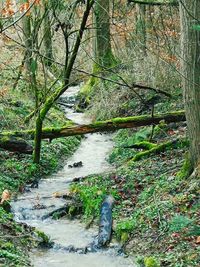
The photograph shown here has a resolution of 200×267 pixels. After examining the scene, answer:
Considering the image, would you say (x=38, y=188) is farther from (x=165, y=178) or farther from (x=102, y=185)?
(x=165, y=178)

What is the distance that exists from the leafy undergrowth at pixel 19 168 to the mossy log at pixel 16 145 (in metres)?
0.27

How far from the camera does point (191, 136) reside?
8266 millimetres

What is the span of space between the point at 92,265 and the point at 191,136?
2842mm

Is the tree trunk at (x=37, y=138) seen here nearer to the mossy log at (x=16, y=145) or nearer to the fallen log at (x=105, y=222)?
the mossy log at (x=16, y=145)

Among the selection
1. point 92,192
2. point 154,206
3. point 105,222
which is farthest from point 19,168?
point 154,206

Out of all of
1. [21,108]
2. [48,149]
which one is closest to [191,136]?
[48,149]

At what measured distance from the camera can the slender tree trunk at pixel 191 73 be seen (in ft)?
26.2

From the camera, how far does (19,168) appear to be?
11.7 meters

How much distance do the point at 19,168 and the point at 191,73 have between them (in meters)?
5.37

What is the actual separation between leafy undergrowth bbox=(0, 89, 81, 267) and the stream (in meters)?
0.26

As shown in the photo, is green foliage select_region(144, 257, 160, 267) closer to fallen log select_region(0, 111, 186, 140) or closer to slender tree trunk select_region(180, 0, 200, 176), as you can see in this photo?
slender tree trunk select_region(180, 0, 200, 176)

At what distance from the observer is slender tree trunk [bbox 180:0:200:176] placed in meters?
7.99

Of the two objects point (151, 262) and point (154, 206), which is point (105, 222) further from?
point (151, 262)

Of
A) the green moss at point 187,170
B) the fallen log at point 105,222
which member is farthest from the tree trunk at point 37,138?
the green moss at point 187,170
